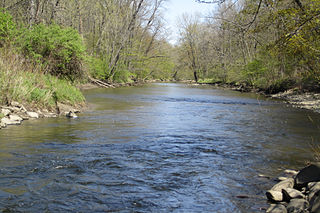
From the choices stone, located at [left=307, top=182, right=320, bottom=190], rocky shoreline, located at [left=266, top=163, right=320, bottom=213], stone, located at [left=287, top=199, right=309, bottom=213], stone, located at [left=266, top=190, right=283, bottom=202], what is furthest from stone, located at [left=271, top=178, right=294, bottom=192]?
stone, located at [left=287, top=199, right=309, bottom=213]

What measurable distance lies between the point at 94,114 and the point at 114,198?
383 inches

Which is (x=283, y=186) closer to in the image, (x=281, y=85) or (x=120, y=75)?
(x=281, y=85)

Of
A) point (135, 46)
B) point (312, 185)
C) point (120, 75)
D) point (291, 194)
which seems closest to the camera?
point (291, 194)

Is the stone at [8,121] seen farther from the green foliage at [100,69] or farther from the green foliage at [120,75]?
the green foliage at [120,75]

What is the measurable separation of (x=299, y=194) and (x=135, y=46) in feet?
135

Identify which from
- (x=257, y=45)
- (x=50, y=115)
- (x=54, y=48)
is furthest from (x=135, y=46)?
(x=50, y=115)

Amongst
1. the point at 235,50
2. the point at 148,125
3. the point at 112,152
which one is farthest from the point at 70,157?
the point at 235,50

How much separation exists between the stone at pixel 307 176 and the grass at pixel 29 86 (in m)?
10.2

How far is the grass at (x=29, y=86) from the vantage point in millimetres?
12219

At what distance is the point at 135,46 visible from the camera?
147 ft

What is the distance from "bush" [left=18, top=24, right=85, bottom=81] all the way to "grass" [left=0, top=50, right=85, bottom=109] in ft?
2.87

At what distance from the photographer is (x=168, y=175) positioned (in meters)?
6.44

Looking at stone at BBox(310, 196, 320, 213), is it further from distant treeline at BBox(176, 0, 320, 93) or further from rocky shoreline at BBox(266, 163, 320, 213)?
distant treeline at BBox(176, 0, 320, 93)

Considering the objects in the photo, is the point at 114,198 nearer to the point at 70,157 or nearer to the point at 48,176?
the point at 48,176
